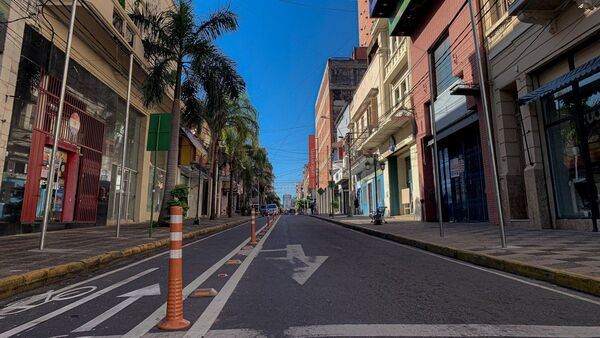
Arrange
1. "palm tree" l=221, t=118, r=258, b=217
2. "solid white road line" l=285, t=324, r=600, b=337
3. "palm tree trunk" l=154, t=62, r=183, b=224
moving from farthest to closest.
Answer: "palm tree" l=221, t=118, r=258, b=217 → "palm tree trunk" l=154, t=62, r=183, b=224 → "solid white road line" l=285, t=324, r=600, b=337

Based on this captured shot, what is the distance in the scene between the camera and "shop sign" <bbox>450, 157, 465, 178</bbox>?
18.7m

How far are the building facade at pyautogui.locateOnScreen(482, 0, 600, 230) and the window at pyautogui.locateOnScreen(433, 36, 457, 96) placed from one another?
12.6 ft

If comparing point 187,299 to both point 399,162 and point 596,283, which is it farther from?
point 399,162

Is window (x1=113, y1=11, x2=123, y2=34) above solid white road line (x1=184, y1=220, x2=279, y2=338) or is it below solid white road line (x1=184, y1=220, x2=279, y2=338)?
above

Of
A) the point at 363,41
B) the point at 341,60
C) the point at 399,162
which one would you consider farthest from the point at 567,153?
the point at 341,60

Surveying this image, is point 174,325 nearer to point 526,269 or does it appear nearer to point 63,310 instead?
point 63,310

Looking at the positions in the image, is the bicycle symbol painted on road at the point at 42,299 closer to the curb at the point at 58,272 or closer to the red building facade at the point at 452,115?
the curb at the point at 58,272

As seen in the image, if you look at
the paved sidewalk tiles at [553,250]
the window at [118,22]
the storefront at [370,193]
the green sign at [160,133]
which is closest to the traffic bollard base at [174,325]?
the paved sidewalk tiles at [553,250]

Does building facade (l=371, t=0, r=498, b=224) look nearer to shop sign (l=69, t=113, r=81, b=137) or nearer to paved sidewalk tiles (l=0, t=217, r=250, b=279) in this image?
paved sidewalk tiles (l=0, t=217, r=250, b=279)

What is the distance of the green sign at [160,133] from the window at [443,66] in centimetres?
1329

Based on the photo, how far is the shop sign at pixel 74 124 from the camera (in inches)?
578

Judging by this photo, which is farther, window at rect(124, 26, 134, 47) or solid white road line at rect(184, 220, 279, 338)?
window at rect(124, 26, 134, 47)

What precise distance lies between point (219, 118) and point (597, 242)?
900 inches

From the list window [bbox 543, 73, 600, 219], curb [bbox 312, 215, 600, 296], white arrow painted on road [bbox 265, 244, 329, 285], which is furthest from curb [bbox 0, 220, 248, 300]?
window [bbox 543, 73, 600, 219]
